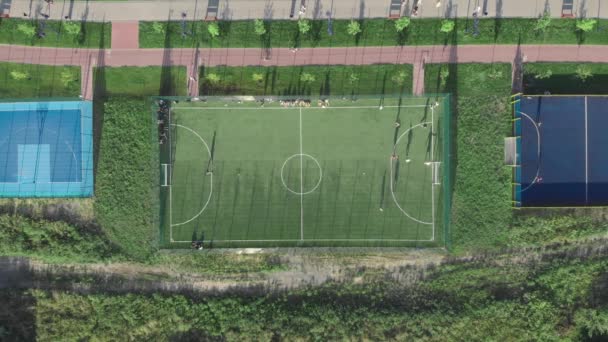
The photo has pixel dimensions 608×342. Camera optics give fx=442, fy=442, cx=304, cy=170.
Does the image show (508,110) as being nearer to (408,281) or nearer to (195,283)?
(408,281)

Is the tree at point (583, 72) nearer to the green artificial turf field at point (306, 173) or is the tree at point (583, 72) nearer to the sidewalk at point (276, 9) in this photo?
the sidewalk at point (276, 9)

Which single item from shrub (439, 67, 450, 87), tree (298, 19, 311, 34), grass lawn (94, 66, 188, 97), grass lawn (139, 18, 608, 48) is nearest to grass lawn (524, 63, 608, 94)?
grass lawn (139, 18, 608, 48)

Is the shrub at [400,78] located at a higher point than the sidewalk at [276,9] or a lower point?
lower

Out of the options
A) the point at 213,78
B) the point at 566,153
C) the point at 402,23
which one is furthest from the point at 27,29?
the point at 566,153

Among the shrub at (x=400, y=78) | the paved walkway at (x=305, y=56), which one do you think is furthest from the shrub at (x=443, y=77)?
the shrub at (x=400, y=78)

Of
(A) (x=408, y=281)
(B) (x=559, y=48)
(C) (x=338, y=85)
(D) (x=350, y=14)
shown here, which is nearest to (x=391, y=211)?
(A) (x=408, y=281)
